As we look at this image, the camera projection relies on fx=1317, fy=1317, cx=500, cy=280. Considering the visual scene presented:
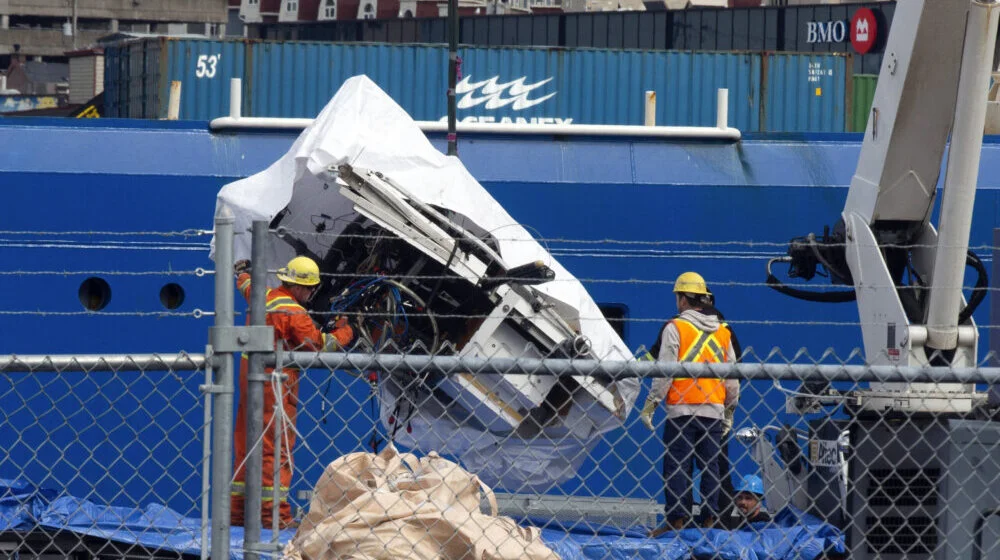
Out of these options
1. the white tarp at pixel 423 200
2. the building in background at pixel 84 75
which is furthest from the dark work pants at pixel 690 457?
the building in background at pixel 84 75

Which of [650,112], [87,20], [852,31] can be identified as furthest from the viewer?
[87,20]

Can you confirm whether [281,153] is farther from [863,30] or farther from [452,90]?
[863,30]

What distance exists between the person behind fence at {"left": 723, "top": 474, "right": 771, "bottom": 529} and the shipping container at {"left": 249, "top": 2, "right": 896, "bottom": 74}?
91.3 ft

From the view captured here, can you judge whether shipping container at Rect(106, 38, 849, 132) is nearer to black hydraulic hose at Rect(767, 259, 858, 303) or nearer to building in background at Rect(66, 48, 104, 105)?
black hydraulic hose at Rect(767, 259, 858, 303)

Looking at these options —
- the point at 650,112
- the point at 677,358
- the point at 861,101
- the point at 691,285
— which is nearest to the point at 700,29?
the point at 861,101

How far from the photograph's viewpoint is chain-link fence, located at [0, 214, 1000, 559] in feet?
13.1

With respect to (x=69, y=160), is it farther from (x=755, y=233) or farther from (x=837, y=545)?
(x=837, y=545)

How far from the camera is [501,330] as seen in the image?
761cm

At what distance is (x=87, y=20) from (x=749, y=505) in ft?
243

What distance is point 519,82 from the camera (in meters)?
15.9

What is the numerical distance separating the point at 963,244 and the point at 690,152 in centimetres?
427

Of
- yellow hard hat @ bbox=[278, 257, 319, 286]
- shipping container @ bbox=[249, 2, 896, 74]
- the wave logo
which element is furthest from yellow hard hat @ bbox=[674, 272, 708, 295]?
shipping container @ bbox=[249, 2, 896, 74]

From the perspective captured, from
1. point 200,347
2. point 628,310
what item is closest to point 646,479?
point 628,310

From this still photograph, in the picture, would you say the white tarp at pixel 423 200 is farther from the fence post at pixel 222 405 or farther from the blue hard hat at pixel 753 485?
the fence post at pixel 222 405
